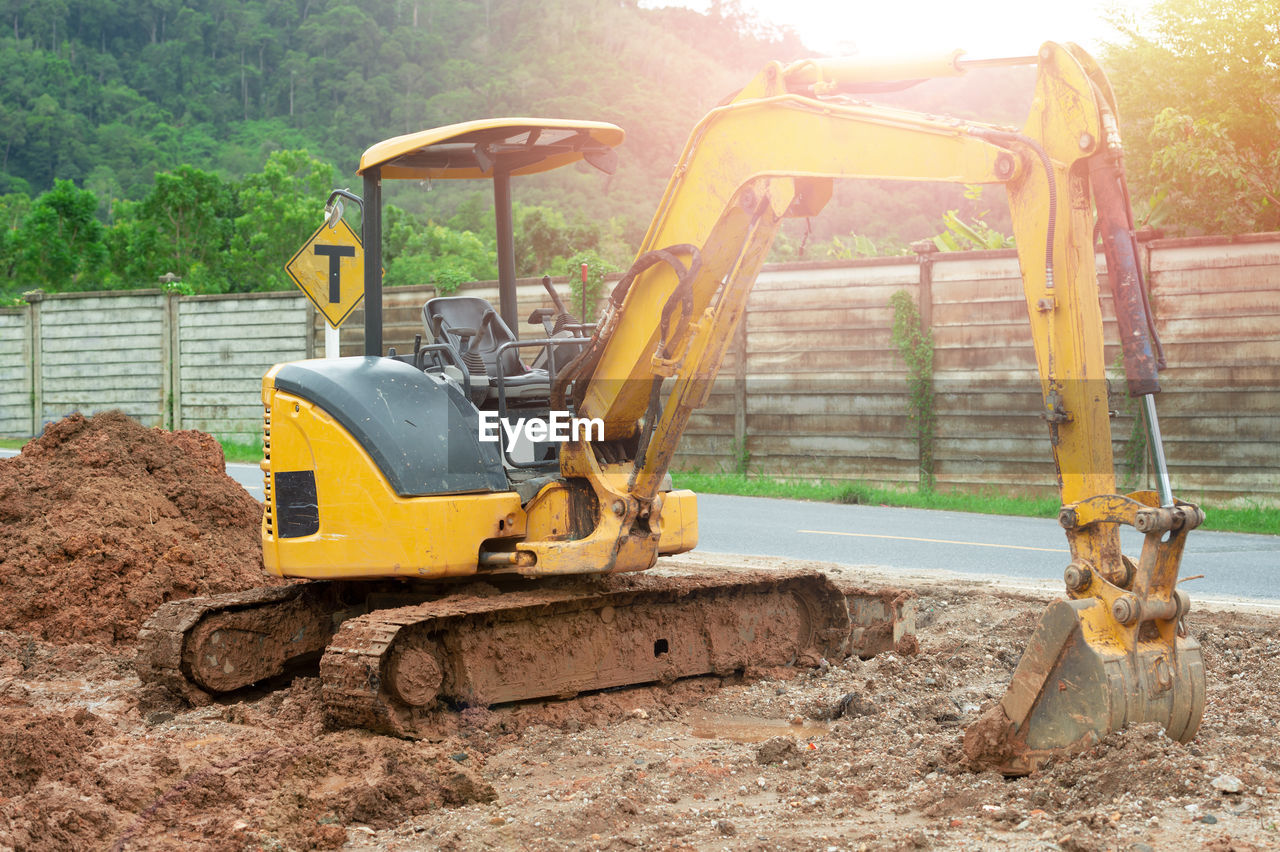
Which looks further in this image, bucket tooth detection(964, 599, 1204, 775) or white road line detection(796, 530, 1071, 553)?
white road line detection(796, 530, 1071, 553)

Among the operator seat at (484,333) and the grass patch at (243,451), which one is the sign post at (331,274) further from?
the grass patch at (243,451)

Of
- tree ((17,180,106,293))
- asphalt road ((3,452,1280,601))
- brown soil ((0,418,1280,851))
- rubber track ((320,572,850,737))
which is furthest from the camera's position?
tree ((17,180,106,293))

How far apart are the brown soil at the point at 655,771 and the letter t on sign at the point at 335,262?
4.19 metres

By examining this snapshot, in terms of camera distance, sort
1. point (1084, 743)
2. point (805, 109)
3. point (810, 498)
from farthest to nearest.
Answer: point (810, 498), point (805, 109), point (1084, 743)

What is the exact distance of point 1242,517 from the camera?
472 inches

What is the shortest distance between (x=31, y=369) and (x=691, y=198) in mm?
19842

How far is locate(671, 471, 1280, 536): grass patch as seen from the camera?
11.9m

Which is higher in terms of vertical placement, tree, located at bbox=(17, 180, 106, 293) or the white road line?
tree, located at bbox=(17, 180, 106, 293)

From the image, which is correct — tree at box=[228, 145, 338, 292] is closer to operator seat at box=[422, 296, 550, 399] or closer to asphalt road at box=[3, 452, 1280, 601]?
asphalt road at box=[3, 452, 1280, 601]

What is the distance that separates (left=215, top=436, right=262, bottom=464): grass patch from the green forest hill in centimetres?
600

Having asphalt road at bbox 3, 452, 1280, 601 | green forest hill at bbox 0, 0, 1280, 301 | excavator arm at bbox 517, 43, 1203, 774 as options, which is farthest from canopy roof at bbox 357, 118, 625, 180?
green forest hill at bbox 0, 0, 1280, 301

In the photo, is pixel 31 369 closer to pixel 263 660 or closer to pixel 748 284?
pixel 263 660

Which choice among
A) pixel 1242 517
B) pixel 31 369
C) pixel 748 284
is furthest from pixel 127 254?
pixel 748 284

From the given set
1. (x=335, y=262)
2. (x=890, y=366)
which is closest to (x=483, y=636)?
(x=335, y=262)
